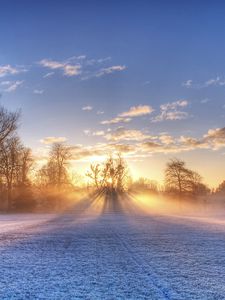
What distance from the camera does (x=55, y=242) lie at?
1372 cm

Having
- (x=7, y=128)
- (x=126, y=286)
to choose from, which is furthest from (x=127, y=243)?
(x=7, y=128)

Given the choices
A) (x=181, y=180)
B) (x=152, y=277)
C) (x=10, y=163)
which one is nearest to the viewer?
(x=152, y=277)

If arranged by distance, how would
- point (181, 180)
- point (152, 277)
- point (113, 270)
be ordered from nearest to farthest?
point (152, 277)
point (113, 270)
point (181, 180)

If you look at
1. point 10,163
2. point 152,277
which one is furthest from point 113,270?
point 10,163

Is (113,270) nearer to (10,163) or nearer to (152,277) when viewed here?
(152,277)

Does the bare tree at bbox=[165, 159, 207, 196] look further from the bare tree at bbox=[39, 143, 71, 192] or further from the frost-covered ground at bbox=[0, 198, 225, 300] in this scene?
the frost-covered ground at bbox=[0, 198, 225, 300]

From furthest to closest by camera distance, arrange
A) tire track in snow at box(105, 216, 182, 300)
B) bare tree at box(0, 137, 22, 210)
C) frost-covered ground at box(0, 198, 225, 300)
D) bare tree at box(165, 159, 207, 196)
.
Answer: bare tree at box(165, 159, 207, 196), bare tree at box(0, 137, 22, 210), frost-covered ground at box(0, 198, 225, 300), tire track in snow at box(105, 216, 182, 300)

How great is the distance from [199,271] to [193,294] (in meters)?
1.98

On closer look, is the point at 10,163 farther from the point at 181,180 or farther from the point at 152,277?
the point at 152,277

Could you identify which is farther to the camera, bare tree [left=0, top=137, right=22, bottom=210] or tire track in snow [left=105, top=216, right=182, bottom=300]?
bare tree [left=0, top=137, right=22, bottom=210]

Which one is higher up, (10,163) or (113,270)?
(10,163)

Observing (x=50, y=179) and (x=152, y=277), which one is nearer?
(x=152, y=277)

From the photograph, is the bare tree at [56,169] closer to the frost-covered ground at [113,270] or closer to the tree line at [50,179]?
the tree line at [50,179]

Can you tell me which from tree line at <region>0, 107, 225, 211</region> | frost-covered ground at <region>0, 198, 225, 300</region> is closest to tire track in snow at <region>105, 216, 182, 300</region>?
frost-covered ground at <region>0, 198, 225, 300</region>
